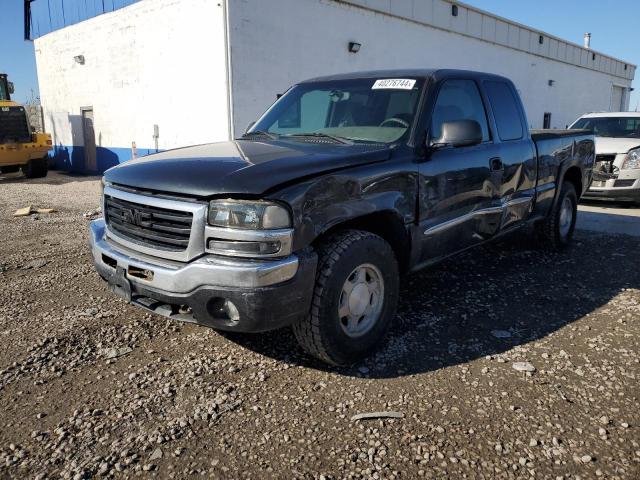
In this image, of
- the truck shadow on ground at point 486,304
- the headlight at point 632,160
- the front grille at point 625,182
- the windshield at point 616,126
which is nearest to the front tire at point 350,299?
the truck shadow on ground at point 486,304

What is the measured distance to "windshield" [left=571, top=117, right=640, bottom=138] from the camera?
990cm

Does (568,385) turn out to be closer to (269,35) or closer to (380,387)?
(380,387)

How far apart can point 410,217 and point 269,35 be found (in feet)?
32.1

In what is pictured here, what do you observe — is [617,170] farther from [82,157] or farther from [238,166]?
[82,157]

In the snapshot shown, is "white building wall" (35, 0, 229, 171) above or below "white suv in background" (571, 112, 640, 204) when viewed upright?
above

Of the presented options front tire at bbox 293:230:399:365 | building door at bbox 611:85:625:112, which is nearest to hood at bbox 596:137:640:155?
front tire at bbox 293:230:399:365

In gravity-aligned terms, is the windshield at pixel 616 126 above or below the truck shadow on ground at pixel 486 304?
above

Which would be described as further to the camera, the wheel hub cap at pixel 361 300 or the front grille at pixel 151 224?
the wheel hub cap at pixel 361 300

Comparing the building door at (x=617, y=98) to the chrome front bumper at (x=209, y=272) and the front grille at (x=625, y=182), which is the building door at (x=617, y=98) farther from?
the chrome front bumper at (x=209, y=272)

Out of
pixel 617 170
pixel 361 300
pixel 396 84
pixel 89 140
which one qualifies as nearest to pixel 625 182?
pixel 617 170

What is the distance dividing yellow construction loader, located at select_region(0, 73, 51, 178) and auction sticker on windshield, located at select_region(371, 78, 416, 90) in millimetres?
14270

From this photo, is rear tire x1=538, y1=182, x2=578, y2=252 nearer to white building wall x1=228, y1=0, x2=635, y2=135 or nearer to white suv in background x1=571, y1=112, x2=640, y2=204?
white suv in background x1=571, y1=112, x2=640, y2=204

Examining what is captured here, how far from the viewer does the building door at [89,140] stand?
16694 mm

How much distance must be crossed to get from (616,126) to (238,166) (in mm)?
9989
